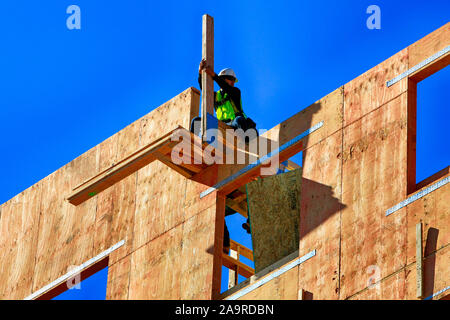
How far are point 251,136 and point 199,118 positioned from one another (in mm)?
1023

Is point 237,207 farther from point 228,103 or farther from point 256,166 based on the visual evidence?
point 256,166

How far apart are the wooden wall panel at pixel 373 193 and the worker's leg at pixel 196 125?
3045 mm

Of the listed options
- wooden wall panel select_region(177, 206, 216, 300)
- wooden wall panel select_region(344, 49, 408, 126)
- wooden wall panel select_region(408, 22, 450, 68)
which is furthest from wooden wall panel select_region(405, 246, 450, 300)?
wooden wall panel select_region(177, 206, 216, 300)

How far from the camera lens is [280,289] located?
18844 mm

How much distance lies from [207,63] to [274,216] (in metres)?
3.13

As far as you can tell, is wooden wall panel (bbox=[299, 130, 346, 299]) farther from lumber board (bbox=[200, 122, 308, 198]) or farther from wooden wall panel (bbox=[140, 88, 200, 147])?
wooden wall panel (bbox=[140, 88, 200, 147])

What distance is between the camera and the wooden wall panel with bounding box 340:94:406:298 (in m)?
17.6

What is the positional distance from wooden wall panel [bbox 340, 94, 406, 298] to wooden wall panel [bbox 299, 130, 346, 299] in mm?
160

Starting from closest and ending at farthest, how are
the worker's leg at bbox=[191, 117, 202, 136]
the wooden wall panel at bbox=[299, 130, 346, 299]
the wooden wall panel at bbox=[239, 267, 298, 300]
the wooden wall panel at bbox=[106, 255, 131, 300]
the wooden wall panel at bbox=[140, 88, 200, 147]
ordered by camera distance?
1. the wooden wall panel at bbox=[299, 130, 346, 299]
2. the wooden wall panel at bbox=[239, 267, 298, 300]
3. the worker's leg at bbox=[191, 117, 202, 136]
4. the wooden wall panel at bbox=[106, 255, 131, 300]
5. the wooden wall panel at bbox=[140, 88, 200, 147]

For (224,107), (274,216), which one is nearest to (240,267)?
(274,216)

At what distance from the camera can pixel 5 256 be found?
25.7 meters
